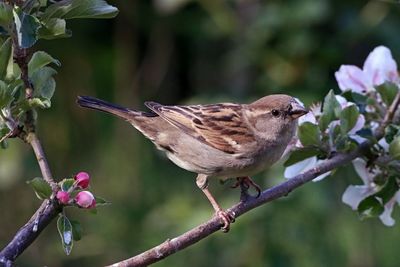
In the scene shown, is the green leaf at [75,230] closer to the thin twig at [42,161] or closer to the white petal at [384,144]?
the thin twig at [42,161]

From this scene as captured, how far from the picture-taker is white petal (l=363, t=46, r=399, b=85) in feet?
8.11

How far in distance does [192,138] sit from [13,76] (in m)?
0.98

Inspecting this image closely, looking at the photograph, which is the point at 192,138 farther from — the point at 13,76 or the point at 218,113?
the point at 13,76

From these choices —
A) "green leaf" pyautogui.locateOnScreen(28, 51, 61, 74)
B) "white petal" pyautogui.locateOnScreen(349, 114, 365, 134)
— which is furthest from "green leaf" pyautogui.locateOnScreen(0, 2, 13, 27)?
"white petal" pyautogui.locateOnScreen(349, 114, 365, 134)

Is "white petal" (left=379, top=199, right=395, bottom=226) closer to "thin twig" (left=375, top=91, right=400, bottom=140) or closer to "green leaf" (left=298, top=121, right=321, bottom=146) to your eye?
"thin twig" (left=375, top=91, right=400, bottom=140)

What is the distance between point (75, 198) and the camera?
5.77ft

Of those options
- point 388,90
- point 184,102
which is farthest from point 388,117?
point 184,102

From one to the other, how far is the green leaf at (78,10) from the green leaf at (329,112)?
2.03ft

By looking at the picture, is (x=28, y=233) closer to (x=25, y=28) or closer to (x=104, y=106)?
(x=25, y=28)

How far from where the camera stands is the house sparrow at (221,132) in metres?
2.65

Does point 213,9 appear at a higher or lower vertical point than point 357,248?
higher

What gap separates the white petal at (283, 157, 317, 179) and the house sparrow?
0.20m

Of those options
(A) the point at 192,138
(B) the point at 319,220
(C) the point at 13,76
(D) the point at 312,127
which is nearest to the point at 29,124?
(C) the point at 13,76

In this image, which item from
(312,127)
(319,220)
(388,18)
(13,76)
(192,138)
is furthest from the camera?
(388,18)
